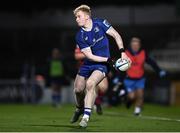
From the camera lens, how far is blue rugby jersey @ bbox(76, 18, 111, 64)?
53.9 feet

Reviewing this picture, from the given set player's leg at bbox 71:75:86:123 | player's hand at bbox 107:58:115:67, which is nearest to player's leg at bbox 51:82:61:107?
player's leg at bbox 71:75:86:123

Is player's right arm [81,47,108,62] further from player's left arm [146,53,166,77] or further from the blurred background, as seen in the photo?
the blurred background

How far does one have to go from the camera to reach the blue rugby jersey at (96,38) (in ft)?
53.9

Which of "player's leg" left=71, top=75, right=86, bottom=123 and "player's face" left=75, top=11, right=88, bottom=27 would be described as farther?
"player's leg" left=71, top=75, right=86, bottom=123

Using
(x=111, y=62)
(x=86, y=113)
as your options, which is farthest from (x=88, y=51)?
(x=86, y=113)

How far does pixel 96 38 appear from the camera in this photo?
16500 mm

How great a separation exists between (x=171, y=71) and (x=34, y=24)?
1513 centimetres

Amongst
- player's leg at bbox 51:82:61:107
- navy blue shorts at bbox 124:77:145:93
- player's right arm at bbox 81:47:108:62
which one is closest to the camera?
player's right arm at bbox 81:47:108:62

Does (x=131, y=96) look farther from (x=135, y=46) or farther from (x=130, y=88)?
(x=135, y=46)

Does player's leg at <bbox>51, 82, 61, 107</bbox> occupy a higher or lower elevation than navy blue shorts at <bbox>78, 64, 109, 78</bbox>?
lower

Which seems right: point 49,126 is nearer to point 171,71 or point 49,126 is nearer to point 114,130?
point 114,130

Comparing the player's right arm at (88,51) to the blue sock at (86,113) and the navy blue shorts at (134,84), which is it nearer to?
the blue sock at (86,113)

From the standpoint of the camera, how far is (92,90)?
1609 centimetres

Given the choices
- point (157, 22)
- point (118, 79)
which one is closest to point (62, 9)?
point (157, 22)
